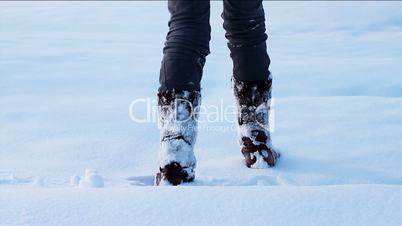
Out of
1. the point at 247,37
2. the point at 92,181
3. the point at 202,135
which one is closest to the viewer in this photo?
the point at 92,181

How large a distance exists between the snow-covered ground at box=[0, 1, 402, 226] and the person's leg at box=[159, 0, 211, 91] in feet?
0.88

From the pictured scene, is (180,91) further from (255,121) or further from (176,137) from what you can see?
(255,121)

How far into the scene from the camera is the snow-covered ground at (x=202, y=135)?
2.88 ft

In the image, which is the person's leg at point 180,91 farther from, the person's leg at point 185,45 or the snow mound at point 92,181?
the snow mound at point 92,181

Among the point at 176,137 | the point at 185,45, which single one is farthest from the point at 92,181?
the point at 185,45

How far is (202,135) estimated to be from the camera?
1.83 meters

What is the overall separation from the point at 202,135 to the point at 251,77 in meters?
0.36

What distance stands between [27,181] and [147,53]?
1747 mm

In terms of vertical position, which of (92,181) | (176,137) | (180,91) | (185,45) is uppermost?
(185,45)

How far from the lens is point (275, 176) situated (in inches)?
58.6

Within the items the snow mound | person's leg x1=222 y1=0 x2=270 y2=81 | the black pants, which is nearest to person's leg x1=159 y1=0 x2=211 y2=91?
the black pants

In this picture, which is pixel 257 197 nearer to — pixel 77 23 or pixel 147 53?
pixel 147 53

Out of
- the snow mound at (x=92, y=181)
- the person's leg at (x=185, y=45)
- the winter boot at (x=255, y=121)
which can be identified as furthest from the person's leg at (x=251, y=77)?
the snow mound at (x=92, y=181)

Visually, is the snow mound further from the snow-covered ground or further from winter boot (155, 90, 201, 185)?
winter boot (155, 90, 201, 185)
